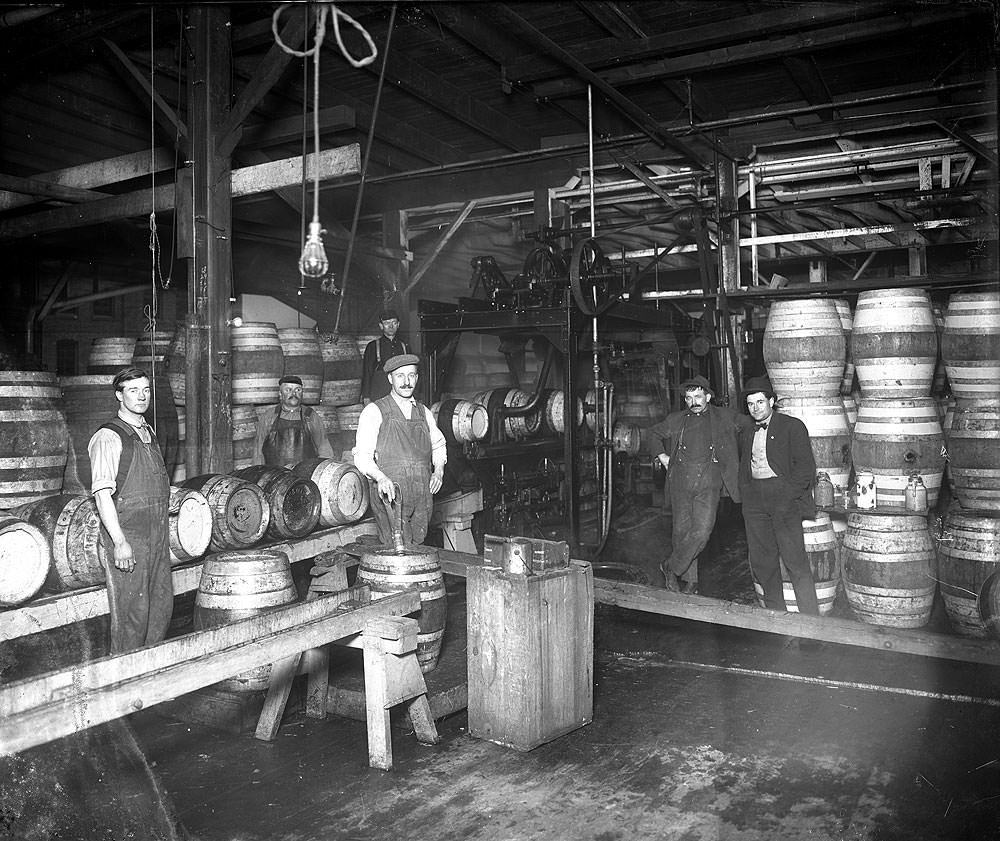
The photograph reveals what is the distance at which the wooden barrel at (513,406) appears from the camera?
9.20 metres

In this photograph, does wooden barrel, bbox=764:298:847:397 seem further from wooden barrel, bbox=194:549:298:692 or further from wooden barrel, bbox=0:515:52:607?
wooden barrel, bbox=0:515:52:607

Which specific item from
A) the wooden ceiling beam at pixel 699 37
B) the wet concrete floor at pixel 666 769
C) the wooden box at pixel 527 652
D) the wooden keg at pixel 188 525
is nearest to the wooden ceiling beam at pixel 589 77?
the wooden ceiling beam at pixel 699 37

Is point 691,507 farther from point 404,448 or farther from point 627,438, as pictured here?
point 404,448

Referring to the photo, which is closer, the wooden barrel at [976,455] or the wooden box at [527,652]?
the wooden box at [527,652]

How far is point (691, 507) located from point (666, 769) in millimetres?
3630

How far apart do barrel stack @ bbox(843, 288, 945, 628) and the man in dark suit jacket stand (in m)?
→ 0.39

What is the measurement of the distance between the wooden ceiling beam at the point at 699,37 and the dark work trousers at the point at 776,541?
3440mm

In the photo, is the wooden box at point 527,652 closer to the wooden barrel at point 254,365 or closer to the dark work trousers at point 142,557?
the dark work trousers at point 142,557

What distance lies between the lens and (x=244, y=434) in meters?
7.78

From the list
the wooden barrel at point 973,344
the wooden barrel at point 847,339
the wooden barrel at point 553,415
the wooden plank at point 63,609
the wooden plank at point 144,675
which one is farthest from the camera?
the wooden barrel at point 553,415

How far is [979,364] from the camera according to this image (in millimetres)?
6922

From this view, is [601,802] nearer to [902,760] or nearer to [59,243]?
[902,760]

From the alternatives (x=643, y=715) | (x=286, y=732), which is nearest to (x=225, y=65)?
(x=286, y=732)

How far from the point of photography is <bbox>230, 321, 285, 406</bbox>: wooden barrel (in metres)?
7.67
